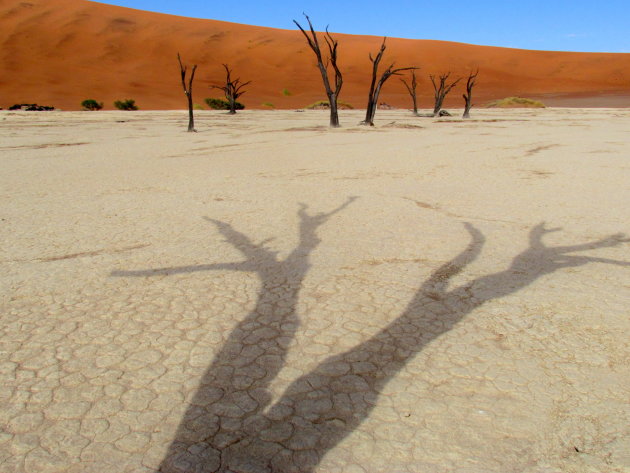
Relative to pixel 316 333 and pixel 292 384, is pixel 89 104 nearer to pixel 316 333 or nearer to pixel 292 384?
pixel 316 333

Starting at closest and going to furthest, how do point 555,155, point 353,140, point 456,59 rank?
point 555,155 → point 353,140 → point 456,59

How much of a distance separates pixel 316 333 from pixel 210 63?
159 feet

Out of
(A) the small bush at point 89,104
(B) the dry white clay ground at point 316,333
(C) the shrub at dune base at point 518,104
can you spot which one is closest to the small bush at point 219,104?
(A) the small bush at point 89,104

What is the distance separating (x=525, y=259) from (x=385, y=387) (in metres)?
1.49

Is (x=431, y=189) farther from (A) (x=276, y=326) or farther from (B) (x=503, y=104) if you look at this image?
(B) (x=503, y=104)

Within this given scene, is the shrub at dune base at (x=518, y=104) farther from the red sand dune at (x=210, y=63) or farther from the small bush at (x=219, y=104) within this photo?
the small bush at (x=219, y=104)

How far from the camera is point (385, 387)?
162 centimetres

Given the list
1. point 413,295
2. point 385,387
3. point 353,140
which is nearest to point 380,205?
point 413,295

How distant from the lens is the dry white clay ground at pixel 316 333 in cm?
138

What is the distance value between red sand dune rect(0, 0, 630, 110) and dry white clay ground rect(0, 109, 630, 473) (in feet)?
96.0

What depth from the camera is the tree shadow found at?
4.43 ft

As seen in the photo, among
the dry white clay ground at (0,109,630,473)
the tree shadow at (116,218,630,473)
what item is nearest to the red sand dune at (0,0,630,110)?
the dry white clay ground at (0,109,630,473)

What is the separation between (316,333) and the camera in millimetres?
1975

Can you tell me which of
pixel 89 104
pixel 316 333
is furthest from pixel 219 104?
pixel 316 333
